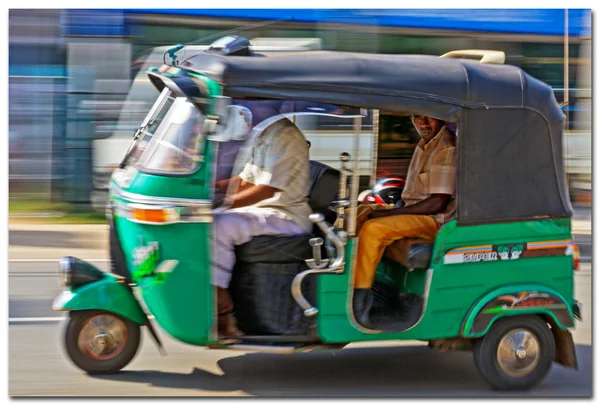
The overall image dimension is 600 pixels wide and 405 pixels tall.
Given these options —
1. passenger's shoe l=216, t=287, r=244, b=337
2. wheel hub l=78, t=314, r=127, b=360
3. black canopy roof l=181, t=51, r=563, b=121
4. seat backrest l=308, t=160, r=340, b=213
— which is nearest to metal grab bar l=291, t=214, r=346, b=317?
seat backrest l=308, t=160, r=340, b=213

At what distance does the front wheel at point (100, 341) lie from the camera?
17.0ft

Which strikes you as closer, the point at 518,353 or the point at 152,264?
the point at 152,264

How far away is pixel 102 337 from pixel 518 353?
100 inches

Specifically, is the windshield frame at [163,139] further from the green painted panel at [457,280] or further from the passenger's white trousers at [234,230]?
the green painted panel at [457,280]

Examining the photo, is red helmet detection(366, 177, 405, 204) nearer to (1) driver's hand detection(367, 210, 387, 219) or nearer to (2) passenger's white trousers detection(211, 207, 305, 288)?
(1) driver's hand detection(367, 210, 387, 219)

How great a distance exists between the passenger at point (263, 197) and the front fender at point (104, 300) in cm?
54

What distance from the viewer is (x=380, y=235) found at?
16.8 ft

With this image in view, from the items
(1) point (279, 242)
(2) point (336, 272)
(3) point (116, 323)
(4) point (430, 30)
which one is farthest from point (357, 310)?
(4) point (430, 30)

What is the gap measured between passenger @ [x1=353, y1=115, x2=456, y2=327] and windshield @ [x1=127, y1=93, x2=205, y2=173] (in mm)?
1126

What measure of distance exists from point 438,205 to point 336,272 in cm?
80

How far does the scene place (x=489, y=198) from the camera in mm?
5090

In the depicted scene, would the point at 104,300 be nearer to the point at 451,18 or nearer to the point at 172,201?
the point at 172,201

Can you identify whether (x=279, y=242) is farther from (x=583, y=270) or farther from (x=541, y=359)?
(x=583, y=270)

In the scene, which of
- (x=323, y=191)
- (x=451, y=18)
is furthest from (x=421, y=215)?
(x=451, y=18)
